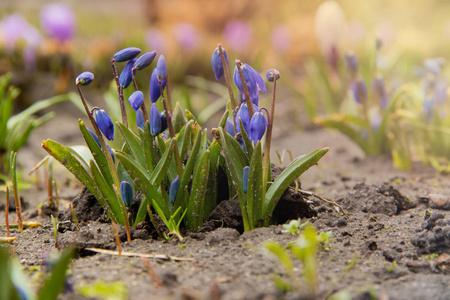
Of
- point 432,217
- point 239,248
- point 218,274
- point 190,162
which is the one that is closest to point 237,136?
point 190,162

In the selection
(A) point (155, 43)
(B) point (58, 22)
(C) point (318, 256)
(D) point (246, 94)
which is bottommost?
(C) point (318, 256)

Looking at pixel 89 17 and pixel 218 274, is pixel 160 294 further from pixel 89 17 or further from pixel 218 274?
pixel 89 17

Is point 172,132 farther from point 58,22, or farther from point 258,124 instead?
point 58,22

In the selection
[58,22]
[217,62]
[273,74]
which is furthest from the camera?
[58,22]

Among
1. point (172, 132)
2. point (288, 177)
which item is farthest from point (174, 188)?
point (288, 177)

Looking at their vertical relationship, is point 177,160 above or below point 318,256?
above

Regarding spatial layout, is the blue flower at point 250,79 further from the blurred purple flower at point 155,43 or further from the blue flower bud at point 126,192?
the blurred purple flower at point 155,43
